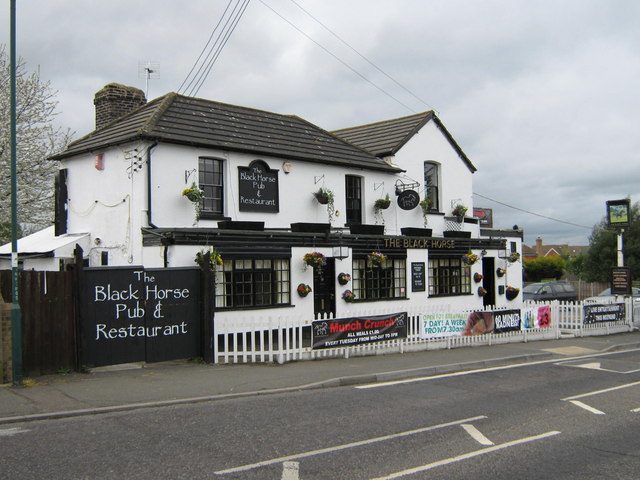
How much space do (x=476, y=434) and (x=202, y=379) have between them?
561 cm

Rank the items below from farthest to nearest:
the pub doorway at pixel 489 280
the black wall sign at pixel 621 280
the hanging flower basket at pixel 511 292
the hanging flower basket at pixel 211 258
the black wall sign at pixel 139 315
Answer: the hanging flower basket at pixel 511 292, the pub doorway at pixel 489 280, the black wall sign at pixel 621 280, the hanging flower basket at pixel 211 258, the black wall sign at pixel 139 315

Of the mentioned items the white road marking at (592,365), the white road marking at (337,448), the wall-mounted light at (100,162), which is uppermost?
the wall-mounted light at (100,162)

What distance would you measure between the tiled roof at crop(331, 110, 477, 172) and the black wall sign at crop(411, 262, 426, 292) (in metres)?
4.21

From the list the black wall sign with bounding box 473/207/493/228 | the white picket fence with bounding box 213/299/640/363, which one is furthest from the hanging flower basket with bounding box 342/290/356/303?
the black wall sign with bounding box 473/207/493/228

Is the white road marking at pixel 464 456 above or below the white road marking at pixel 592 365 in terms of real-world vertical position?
above

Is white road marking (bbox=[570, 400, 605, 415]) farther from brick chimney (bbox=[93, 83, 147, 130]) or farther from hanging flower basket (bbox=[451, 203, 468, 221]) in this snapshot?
brick chimney (bbox=[93, 83, 147, 130])

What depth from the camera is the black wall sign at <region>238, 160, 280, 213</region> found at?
17.5 meters

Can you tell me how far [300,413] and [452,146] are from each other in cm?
1754

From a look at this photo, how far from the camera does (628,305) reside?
23078mm

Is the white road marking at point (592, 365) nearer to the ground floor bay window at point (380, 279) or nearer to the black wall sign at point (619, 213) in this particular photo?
the ground floor bay window at point (380, 279)

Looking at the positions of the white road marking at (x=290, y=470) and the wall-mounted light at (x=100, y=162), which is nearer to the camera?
the white road marking at (x=290, y=470)

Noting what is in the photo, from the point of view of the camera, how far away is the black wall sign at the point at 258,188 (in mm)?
17453

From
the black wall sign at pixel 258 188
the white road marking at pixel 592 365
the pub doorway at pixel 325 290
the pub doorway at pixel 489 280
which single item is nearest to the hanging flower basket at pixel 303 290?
the pub doorway at pixel 325 290

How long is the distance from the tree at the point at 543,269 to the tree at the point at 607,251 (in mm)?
9026
